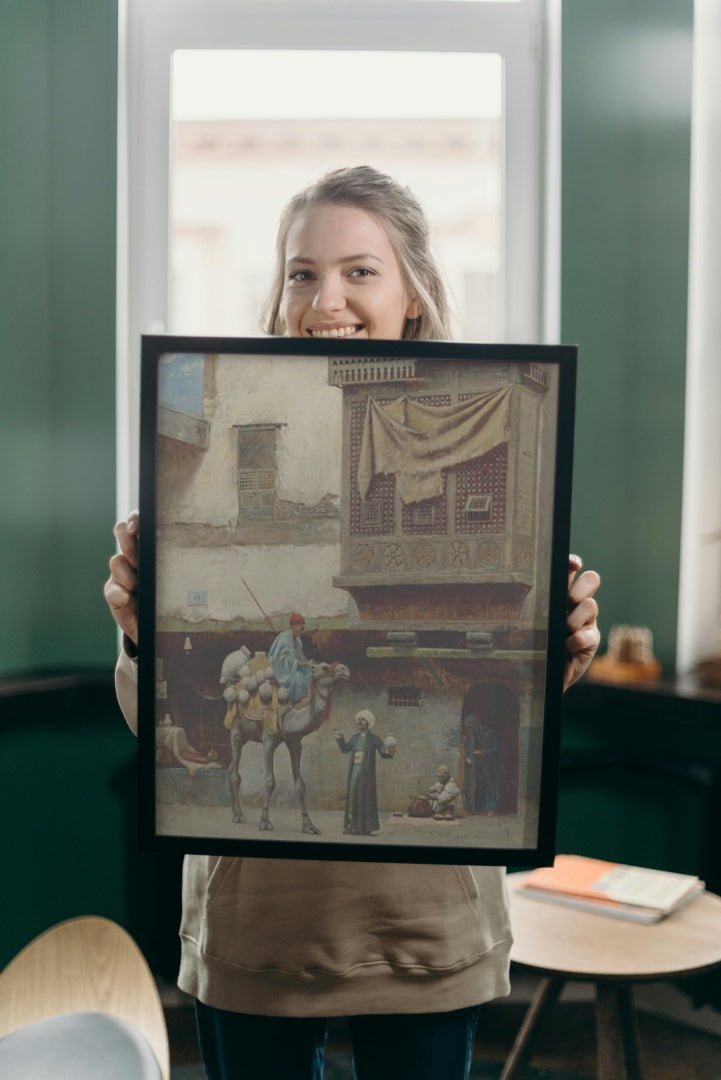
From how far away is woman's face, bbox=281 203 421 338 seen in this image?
3.63 feet

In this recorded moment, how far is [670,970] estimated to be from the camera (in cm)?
159

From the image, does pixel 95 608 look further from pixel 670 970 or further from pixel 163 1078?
pixel 163 1078

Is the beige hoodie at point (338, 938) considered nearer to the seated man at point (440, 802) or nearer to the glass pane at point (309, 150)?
the seated man at point (440, 802)

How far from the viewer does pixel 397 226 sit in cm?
117

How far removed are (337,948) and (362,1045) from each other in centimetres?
11

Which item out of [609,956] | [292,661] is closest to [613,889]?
[609,956]

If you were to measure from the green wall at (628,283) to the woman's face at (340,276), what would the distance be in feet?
4.86

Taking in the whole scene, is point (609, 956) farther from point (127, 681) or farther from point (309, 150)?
point (309, 150)

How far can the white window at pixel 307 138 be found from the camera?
253 cm

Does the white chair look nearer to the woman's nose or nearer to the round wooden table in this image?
the woman's nose

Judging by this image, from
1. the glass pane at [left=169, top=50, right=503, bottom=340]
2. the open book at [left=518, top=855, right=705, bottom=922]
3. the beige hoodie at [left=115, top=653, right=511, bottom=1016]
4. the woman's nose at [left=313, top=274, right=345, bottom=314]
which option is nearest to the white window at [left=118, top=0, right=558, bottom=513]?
the glass pane at [left=169, top=50, right=503, bottom=340]

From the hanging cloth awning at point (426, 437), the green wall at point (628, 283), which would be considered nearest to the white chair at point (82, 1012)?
the hanging cloth awning at point (426, 437)

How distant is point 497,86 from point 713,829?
1.83m

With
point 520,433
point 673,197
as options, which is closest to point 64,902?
point 520,433
